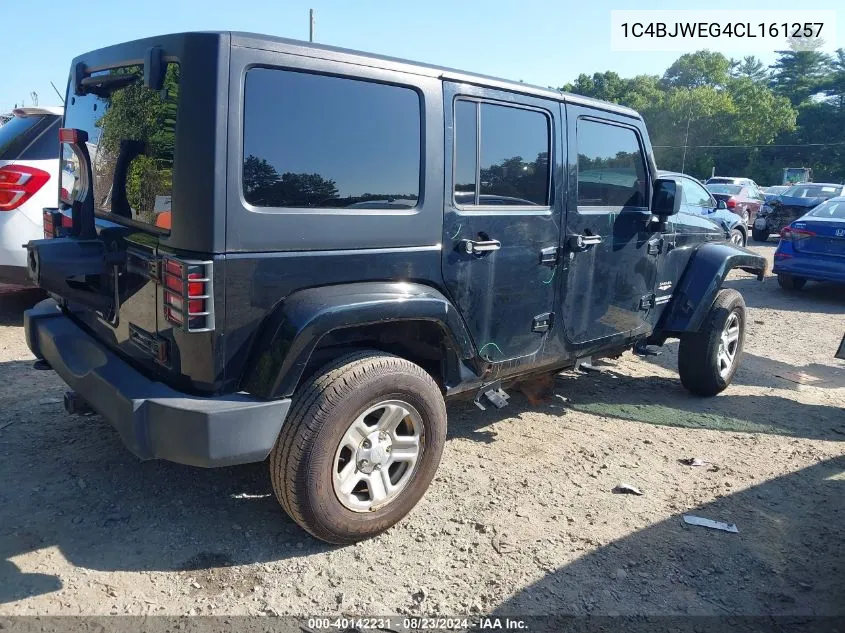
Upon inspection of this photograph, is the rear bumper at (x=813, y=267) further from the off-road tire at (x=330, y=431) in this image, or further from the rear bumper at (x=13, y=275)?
the rear bumper at (x=13, y=275)

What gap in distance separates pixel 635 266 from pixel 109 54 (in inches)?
126

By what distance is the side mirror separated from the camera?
14.7 feet

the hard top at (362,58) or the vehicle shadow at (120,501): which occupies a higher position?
the hard top at (362,58)

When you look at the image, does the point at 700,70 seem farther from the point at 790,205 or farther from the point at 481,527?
the point at 481,527

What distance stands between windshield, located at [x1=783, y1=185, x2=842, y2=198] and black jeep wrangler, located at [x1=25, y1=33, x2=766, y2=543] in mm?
13881

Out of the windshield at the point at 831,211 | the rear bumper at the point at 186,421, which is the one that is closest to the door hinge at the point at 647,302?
the rear bumper at the point at 186,421

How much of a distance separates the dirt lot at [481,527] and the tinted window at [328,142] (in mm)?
1524

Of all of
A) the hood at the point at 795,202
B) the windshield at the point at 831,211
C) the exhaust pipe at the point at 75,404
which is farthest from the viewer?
the hood at the point at 795,202

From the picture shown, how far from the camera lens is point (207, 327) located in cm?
261

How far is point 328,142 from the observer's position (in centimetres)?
289

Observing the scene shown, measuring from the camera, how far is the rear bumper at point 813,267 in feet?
31.7

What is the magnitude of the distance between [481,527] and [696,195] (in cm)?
923

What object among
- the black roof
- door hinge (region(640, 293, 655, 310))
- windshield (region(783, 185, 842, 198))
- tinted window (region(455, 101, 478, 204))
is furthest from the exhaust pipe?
windshield (region(783, 185, 842, 198))

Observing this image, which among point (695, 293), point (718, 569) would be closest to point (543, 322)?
point (718, 569)
